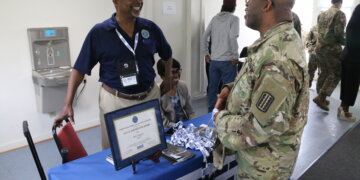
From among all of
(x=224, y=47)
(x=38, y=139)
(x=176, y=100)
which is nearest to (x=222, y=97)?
(x=176, y=100)

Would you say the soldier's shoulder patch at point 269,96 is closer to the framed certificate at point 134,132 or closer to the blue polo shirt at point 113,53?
the framed certificate at point 134,132

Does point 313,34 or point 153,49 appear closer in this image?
point 153,49

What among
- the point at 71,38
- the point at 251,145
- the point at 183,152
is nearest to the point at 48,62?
the point at 71,38

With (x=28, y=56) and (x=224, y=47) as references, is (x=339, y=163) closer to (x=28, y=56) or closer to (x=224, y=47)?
(x=224, y=47)

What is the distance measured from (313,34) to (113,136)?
4.80 meters

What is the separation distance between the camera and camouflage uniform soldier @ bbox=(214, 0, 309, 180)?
1.02 meters

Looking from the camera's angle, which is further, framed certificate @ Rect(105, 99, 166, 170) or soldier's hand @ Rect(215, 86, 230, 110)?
soldier's hand @ Rect(215, 86, 230, 110)

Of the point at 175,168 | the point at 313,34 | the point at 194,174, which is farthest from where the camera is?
the point at 313,34

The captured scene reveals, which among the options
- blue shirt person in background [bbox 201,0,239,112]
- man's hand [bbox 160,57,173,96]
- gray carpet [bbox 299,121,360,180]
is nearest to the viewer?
man's hand [bbox 160,57,173,96]

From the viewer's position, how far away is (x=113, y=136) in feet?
3.92

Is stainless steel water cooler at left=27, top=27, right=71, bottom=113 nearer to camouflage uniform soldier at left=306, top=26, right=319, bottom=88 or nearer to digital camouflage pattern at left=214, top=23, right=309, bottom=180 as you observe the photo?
digital camouflage pattern at left=214, top=23, right=309, bottom=180

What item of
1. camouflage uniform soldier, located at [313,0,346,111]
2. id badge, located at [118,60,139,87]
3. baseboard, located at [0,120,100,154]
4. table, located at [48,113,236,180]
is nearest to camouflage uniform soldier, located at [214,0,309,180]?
table, located at [48,113,236,180]

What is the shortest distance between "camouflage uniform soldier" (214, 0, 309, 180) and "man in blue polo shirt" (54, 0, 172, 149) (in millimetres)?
763

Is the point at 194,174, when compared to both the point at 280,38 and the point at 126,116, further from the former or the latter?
the point at 280,38
